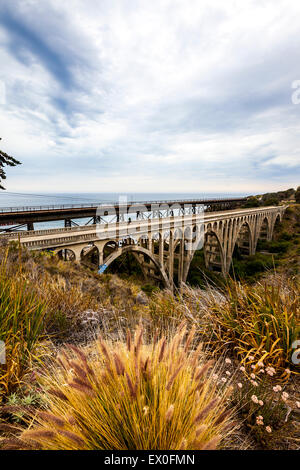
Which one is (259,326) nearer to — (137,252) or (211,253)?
(137,252)

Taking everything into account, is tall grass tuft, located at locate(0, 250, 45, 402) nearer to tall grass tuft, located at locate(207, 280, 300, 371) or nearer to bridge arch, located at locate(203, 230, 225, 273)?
tall grass tuft, located at locate(207, 280, 300, 371)

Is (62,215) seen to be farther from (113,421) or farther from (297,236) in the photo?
(297,236)

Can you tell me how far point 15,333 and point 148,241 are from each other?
1804 cm

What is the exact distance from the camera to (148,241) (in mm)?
20531

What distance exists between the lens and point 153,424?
123 cm

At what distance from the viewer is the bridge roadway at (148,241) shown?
13.6 meters

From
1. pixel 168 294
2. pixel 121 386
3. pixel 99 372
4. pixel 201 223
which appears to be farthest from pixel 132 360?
pixel 201 223

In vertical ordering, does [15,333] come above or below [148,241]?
above

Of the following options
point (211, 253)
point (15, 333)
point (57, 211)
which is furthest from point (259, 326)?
point (211, 253)

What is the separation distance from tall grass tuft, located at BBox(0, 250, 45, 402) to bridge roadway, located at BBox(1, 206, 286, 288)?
34.8 inches

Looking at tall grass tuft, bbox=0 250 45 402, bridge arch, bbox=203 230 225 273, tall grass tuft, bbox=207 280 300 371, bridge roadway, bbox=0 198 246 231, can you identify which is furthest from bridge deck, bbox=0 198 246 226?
tall grass tuft, bbox=207 280 300 371

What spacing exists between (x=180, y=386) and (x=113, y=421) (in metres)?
0.46

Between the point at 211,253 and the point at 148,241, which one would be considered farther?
the point at 211,253

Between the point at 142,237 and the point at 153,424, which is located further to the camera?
the point at 142,237
